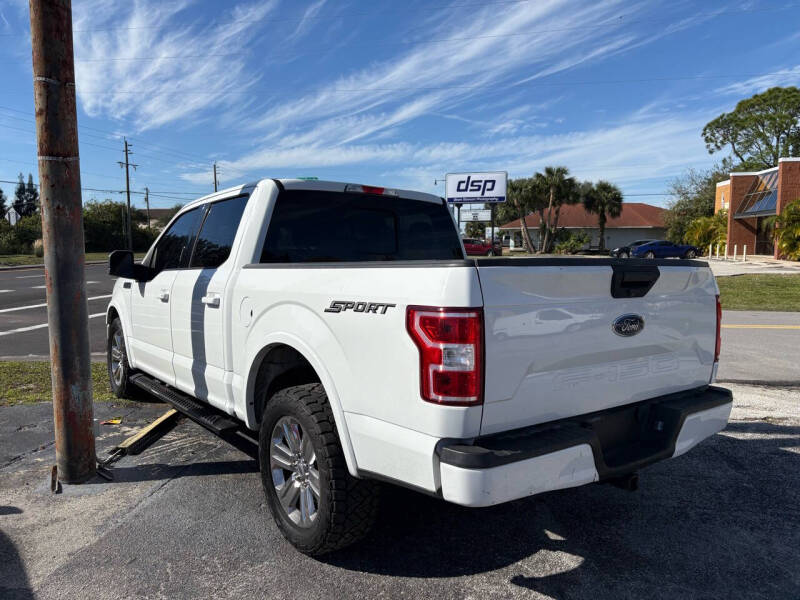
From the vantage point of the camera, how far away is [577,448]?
257 cm

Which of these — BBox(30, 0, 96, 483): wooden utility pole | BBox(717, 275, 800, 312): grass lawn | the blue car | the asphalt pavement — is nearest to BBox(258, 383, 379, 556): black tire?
BBox(30, 0, 96, 483): wooden utility pole

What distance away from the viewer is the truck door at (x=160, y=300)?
A: 4715 mm

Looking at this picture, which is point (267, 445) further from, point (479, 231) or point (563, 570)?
point (479, 231)

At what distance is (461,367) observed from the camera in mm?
2361

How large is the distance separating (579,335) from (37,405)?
541 centimetres

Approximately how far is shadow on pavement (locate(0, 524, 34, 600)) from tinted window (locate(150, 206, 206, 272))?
218 cm

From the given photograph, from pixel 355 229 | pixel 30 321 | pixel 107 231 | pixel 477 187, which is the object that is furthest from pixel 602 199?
pixel 355 229

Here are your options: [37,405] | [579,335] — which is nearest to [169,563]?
[579,335]

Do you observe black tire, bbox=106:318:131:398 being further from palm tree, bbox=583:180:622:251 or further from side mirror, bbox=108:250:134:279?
palm tree, bbox=583:180:622:251

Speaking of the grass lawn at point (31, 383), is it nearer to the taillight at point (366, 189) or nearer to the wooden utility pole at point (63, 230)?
the wooden utility pole at point (63, 230)

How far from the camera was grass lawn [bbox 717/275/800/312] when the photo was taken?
14.3 metres

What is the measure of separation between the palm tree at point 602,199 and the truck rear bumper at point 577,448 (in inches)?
2307

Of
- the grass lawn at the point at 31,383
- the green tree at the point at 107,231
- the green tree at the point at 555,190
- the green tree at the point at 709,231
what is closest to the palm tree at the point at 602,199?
the green tree at the point at 555,190

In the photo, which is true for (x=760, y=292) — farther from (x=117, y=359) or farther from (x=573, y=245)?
(x=573, y=245)
